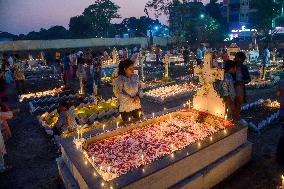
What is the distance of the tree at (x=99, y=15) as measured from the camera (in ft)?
205

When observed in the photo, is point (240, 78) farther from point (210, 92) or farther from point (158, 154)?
point (158, 154)

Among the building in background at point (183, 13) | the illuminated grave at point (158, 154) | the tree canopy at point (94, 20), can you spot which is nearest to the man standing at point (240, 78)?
the illuminated grave at point (158, 154)

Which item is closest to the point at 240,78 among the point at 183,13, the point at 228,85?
the point at 228,85

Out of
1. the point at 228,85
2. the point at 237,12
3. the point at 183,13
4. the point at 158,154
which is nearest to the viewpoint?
the point at 158,154

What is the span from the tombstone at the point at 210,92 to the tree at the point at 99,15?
193ft

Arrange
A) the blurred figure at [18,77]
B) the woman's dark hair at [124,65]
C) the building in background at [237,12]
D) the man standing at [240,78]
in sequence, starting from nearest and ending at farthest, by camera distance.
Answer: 1. the woman's dark hair at [124,65]
2. the man standing at [240,78]
3. the blurred figure at [18,77]
4. the building in background at [237,12]

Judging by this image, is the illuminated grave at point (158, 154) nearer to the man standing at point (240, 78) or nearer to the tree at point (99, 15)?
the man standing at point (240, 78)

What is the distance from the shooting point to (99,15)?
62719mm

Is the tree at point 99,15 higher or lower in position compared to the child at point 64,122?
higher

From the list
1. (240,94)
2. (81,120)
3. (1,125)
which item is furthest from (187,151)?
(1,125)

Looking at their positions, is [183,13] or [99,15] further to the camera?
[99,15]

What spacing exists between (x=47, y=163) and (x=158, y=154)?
3.69 meters

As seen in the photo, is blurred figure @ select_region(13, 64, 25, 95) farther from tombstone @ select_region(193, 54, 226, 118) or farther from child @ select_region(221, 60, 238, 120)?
child @ select_region(221, 60, 238, 120)

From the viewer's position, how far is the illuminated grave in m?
4.57
